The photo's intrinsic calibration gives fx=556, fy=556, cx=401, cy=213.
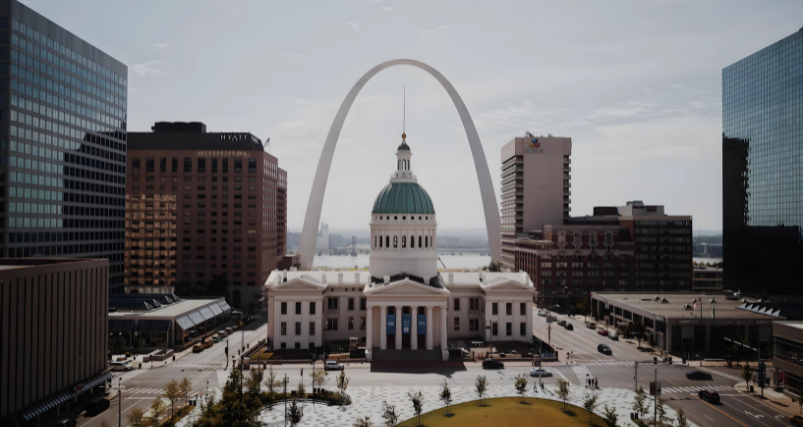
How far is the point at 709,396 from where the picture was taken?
64.2 metres

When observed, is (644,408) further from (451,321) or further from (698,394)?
(451,321)

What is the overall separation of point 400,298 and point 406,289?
179cm

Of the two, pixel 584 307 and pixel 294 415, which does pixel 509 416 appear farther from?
pixel 584 307

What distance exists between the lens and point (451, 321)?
10481 centimetres

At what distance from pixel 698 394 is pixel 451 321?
152 feet

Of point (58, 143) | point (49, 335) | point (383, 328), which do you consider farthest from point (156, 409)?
point (58, 143)

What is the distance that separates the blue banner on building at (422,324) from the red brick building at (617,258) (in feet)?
207

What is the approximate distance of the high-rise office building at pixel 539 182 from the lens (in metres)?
180

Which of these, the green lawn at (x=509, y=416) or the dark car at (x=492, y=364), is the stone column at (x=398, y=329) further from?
the green lawn at (x=509, y=416)

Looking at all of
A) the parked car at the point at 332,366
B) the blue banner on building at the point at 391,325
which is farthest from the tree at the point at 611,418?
the blue banner on building at the point at 391,325

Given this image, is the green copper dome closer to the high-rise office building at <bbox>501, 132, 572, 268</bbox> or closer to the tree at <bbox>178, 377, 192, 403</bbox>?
the tree at <bbox>178, 377, 192, 403</bbox>

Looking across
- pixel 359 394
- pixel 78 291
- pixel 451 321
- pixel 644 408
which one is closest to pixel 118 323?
pixel 78 291

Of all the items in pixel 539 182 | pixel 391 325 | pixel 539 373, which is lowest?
pixel 539 373

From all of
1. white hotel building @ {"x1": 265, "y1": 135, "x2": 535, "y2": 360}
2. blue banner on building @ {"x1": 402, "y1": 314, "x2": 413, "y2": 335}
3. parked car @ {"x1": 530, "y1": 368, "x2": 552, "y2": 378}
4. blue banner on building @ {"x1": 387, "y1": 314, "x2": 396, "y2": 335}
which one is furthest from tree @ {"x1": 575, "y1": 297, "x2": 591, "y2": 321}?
blue banner on building @ {"x1": 387, "y1": 314, "x2": 396, "y2": 335}
